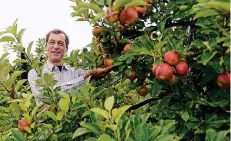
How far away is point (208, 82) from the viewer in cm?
185

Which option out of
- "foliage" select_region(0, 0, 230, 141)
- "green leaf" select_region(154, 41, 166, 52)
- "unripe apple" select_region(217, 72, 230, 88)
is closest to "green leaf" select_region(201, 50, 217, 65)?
"foliage" select_region(0, 0, 230, 141)

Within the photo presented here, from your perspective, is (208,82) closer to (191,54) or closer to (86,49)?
(191,54)

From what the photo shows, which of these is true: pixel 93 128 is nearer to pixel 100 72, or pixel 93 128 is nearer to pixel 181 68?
pixel 181 68

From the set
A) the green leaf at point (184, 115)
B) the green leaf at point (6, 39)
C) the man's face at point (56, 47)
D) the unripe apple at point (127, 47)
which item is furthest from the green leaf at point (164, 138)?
the man's face at point (56, 47)

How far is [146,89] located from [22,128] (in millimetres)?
651

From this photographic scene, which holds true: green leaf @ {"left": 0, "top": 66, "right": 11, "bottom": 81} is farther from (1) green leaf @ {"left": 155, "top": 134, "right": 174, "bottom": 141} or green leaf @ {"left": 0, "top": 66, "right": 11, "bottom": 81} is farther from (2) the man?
(1) green leaf @ {"left": 155, "top": 134, "right": 174, "bottom": 141}

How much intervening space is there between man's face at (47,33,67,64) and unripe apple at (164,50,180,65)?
5.07 feet

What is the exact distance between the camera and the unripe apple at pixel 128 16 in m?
1.84

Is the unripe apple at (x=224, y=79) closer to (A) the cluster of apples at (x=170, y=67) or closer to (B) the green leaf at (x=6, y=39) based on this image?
(A) the cluster of apples at (x=170, y=67)

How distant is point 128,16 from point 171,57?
1.08 feet

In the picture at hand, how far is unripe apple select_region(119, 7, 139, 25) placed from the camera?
1.84m

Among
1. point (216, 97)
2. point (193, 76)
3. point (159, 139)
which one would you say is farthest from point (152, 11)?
point (159, 139)

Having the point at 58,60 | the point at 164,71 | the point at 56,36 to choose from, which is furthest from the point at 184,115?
the point at 56,36

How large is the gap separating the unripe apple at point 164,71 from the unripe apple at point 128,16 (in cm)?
31
